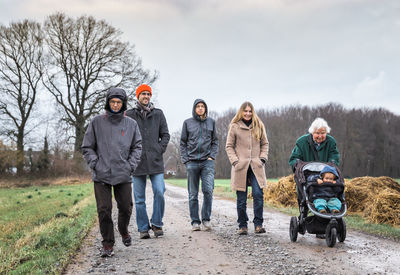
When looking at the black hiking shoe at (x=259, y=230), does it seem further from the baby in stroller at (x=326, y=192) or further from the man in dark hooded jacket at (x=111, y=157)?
the man in dark hooded jacket at (x=111, y=157)

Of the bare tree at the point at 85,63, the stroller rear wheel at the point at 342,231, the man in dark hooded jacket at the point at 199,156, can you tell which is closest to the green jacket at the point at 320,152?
the stroller rear wheel at the point at 342,231

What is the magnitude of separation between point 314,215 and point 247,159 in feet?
4.86

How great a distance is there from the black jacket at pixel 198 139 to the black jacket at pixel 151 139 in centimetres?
59

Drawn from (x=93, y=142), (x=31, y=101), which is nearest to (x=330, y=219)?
(x=93, y=142)

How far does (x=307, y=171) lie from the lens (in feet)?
18.6

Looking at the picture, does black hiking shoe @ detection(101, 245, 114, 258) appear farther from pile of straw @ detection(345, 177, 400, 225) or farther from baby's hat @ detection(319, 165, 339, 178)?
pile of straw @ detection(345, 177, 400, 225)

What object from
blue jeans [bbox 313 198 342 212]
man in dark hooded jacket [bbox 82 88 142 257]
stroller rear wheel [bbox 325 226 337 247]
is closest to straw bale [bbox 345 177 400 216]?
blue jeans [bbox 313 198 342 212]

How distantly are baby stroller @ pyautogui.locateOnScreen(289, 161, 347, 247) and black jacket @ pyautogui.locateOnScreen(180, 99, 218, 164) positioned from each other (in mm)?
1668

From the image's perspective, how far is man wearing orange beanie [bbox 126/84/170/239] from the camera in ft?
19.4

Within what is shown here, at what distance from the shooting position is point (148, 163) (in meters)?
5.93

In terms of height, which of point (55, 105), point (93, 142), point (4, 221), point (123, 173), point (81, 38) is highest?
Answer: point (81, 38)

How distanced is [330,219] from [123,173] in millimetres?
2892

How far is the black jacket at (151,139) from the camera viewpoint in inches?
233

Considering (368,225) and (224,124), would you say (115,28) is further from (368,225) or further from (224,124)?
(224,124)
